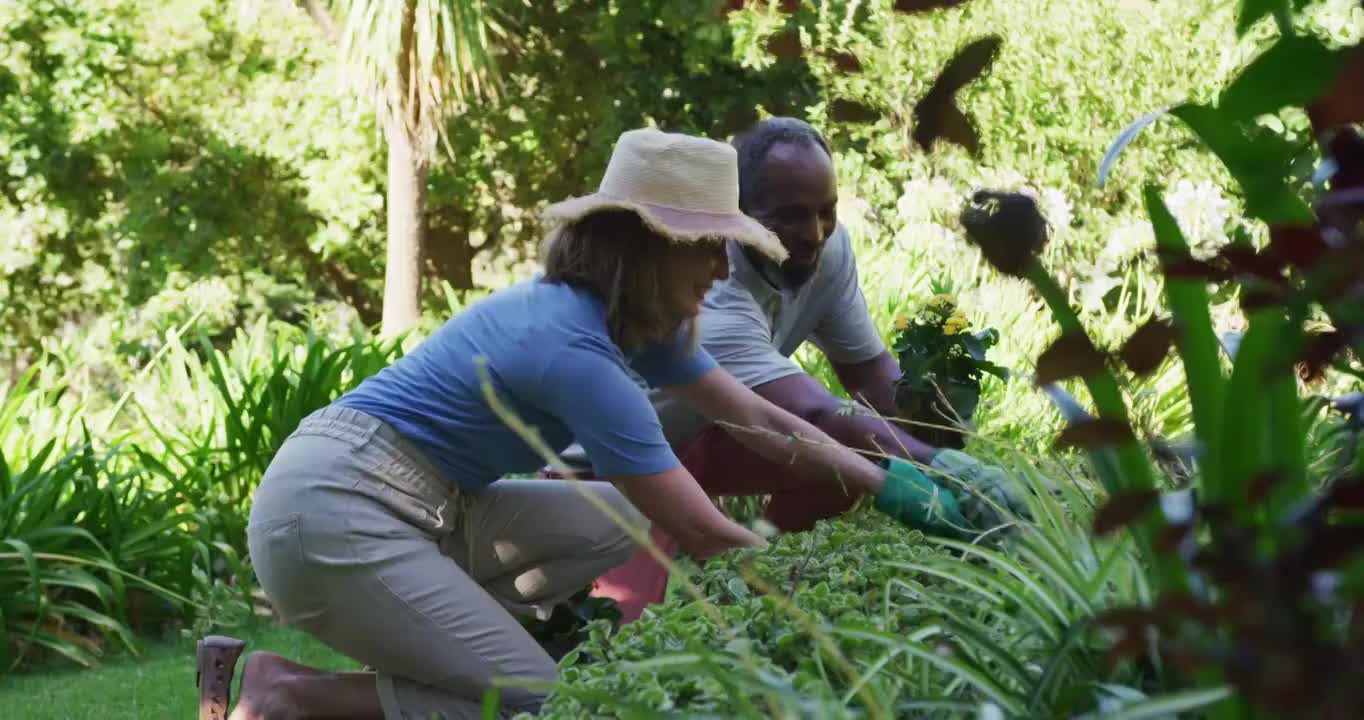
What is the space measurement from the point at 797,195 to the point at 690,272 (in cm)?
83

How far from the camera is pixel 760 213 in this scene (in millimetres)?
3771

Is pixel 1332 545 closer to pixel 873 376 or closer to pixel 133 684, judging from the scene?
pixel 873 376

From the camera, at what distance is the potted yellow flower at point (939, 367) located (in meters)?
3.77

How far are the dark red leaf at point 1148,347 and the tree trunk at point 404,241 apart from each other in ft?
46.4

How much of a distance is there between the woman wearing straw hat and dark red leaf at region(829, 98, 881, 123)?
120 cm

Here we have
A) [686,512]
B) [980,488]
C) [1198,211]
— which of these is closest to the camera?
[980,488]

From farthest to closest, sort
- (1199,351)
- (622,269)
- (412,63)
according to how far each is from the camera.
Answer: (412,63) < (622,269) < (1199,351)

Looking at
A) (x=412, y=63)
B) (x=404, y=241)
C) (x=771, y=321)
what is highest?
(x=412, y=63)

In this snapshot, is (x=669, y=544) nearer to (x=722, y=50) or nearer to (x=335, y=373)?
(x=335, y=373)

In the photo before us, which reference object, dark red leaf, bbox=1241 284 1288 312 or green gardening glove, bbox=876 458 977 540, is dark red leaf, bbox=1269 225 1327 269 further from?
green gardening glove, bbox=876 458 977 540

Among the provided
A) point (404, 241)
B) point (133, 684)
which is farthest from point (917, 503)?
point (404, 241)

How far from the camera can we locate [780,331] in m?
4.20

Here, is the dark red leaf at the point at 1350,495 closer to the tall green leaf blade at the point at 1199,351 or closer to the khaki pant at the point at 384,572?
the tall green leaf blade at the point at 1199,351

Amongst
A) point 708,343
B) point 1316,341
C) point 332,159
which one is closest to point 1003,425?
point 708,343
